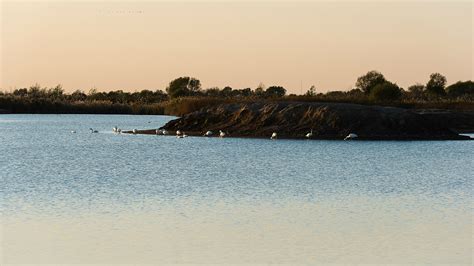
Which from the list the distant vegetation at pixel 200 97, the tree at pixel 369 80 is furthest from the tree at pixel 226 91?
the tree at pixel 369 80

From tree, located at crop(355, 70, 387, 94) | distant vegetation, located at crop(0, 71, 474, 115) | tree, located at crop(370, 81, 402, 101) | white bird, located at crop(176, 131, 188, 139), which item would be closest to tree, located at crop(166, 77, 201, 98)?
distant vegetation, located at crop(0, 71, 474, 115)

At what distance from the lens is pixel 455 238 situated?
1764cm

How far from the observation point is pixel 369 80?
130 meters

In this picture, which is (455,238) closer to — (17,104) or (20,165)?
(20,165)

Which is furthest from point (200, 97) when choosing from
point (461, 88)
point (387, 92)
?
point (461, 88)

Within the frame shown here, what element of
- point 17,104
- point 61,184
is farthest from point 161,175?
point 17,104

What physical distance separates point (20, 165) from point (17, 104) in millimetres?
79478

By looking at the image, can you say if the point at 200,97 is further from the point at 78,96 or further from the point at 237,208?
the point at 237,208

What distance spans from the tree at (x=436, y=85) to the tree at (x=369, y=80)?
12891 millimetres

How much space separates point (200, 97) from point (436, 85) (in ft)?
176

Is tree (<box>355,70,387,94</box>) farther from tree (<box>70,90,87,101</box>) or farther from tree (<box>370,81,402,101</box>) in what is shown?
tree (<box>70,90,87,101</box>)

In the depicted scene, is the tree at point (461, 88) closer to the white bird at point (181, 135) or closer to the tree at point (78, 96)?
the tree at point (78, 96)

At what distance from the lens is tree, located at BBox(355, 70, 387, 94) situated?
416 ft

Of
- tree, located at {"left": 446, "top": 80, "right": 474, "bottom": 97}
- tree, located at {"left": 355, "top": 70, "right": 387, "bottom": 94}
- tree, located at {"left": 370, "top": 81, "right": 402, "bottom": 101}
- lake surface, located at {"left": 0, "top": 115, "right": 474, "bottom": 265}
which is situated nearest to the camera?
lake surface, located at {"left": 0, "top": 115, "right": 474, "bottom": 265}
